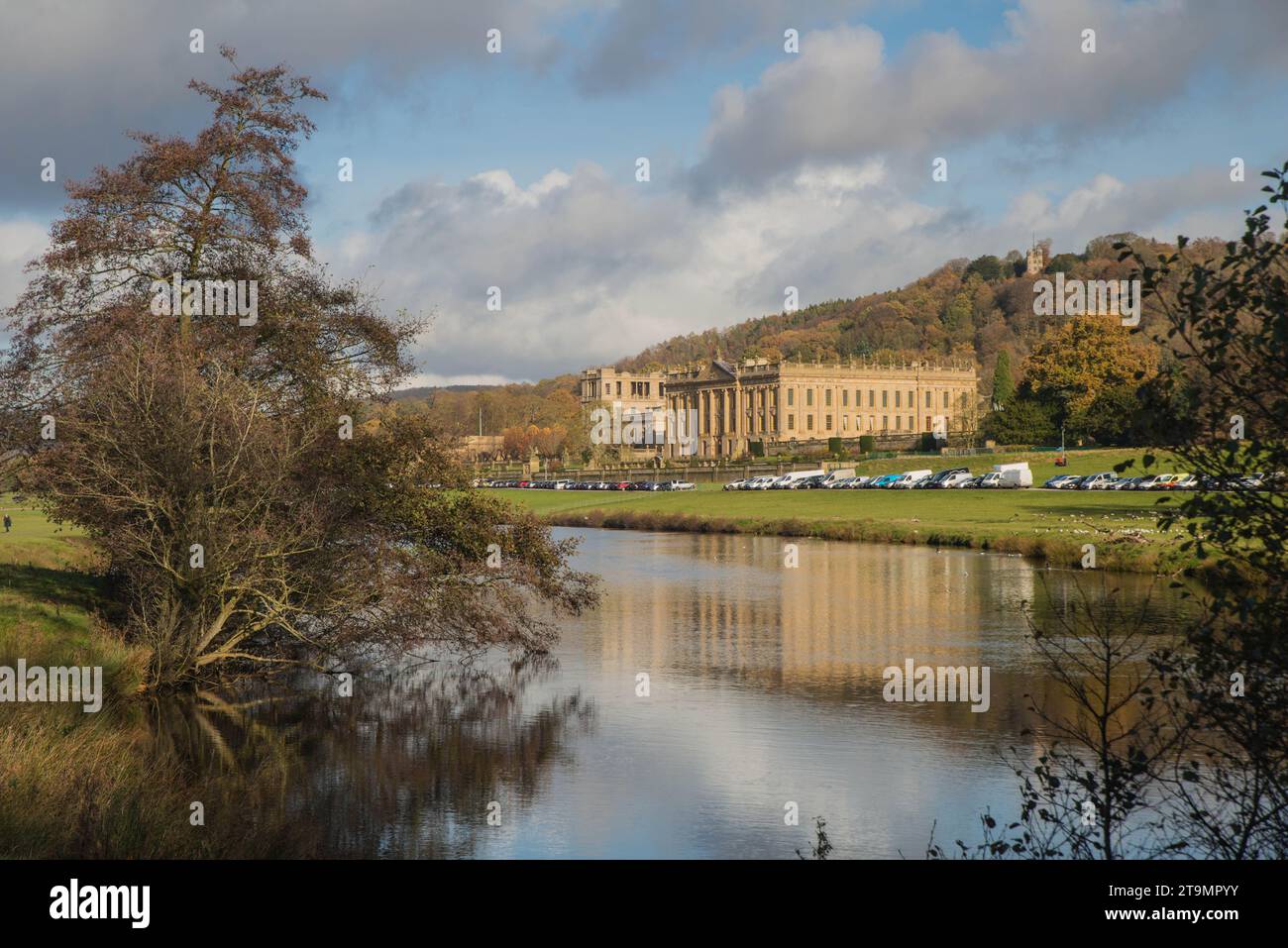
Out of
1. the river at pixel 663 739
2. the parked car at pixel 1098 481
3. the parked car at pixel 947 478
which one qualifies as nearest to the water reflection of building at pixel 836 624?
the river at pixel 663 739

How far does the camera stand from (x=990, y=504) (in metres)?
58.8

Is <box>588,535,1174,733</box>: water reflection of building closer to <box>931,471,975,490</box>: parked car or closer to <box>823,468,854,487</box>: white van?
<box>931,471,975,490</box>: parked car

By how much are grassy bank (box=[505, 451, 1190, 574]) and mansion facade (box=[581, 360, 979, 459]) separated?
179ft

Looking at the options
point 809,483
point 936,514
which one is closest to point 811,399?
point 809,483

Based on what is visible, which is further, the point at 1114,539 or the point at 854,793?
the point at 854,793

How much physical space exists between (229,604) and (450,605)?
11.6 ft

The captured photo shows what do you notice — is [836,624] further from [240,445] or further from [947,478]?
[947,478]

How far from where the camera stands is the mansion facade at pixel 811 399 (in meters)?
144

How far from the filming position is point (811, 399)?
146 meters

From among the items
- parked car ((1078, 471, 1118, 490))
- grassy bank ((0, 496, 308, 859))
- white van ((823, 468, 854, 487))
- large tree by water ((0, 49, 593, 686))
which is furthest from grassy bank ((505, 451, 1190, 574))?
grassy bank ((0, 496, 308, 859))

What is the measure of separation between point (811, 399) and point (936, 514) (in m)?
90.4


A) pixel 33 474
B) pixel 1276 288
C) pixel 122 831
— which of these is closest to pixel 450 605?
pixel 33 474
